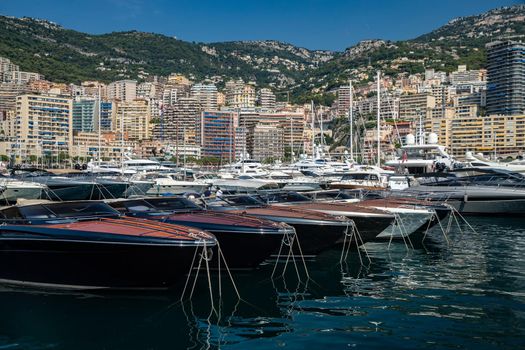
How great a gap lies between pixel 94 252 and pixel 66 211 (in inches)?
83.4

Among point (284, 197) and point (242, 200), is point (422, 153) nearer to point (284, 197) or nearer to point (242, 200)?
point (284, 197)

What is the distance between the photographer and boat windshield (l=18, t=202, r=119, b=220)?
1270cm

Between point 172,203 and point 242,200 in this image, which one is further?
point 242,200

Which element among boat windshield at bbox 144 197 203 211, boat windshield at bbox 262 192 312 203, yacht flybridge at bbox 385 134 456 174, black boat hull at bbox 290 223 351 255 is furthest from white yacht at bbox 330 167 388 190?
boat windshield at bbox 144 197 203 211

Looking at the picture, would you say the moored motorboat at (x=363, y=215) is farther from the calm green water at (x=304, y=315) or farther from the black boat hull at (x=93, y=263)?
the black boat hull at (x=93, y=263)

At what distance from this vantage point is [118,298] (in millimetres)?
11578

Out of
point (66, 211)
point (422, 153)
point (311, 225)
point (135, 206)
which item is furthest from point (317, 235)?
point (422, 153)

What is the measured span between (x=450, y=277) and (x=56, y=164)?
13744 centimetres

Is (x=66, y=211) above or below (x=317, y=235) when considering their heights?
above

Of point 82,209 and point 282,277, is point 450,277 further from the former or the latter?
point 82,209

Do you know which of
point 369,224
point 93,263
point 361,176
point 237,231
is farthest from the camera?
point 361,176

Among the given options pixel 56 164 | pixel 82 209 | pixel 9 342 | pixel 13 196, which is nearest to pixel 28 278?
pixel 82 209

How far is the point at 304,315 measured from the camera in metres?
10.9

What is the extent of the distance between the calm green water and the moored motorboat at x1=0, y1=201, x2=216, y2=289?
376mm
